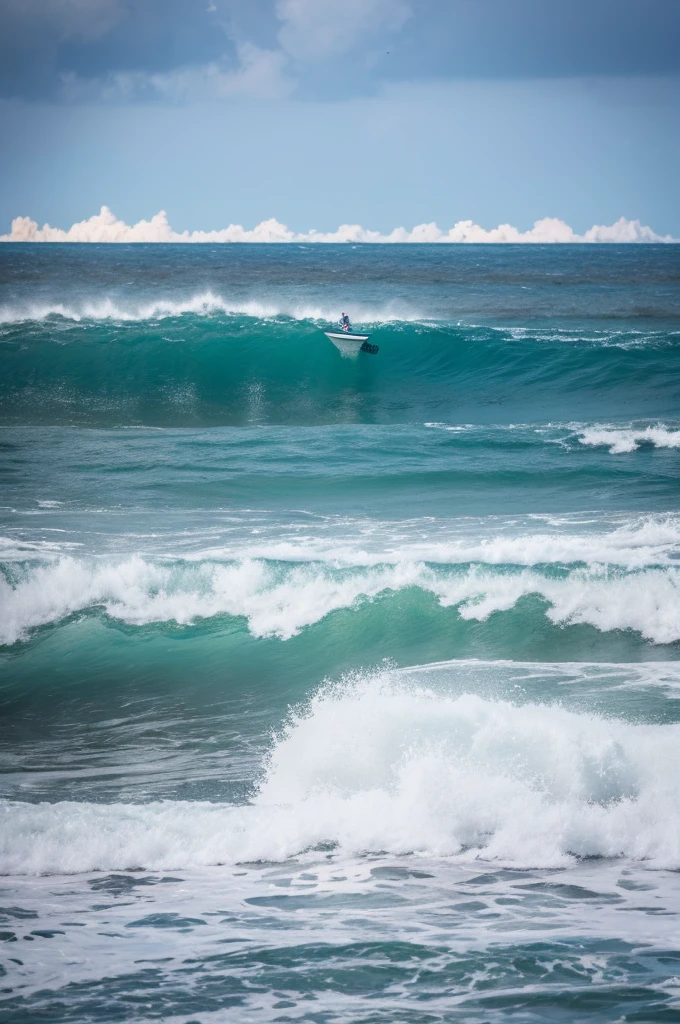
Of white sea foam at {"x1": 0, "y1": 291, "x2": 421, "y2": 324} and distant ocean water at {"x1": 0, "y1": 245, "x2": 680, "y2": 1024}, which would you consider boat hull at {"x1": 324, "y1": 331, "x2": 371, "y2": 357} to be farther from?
white sea foam at {"x1": 0, "y1": 291, "x2": 421, "y2": 324}

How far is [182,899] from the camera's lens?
6.09 meters

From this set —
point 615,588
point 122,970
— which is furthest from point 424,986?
point 615,588

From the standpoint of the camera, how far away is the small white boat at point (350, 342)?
27.5 meters

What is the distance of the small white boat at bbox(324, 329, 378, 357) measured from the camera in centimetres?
2752

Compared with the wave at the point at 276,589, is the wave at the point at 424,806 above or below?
below

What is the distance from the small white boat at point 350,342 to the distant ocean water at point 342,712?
Answer: 13.6ft

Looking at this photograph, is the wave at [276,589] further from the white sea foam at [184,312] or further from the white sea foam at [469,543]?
the white sea foam at [184,312]

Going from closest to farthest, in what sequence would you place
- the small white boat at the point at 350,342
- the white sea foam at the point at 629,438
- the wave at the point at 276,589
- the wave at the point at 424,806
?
the wave at the point at 424,806 → the wave at the point at 276,589 → the white sea foam at the point at 629,438 → the small white boat at the point at 350,342

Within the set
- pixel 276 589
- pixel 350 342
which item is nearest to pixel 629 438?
pixel 276 589

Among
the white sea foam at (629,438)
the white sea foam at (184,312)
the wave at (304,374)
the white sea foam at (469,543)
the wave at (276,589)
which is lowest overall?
the wave at (276,589)

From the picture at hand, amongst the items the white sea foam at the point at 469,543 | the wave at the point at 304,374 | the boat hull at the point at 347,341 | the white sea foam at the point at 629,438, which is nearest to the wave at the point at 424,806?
the white sea foam at the point at 469,543

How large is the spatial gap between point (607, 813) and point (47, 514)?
10016 millimetres

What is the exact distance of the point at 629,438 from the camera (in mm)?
18953

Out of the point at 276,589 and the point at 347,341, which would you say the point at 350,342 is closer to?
the point at 347,341
